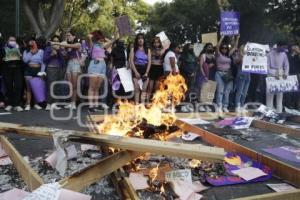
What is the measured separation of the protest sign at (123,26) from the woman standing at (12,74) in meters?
2.76

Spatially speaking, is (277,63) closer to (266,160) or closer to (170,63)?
(170,63)

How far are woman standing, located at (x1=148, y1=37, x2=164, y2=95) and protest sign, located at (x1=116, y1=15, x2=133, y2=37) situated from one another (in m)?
0.77

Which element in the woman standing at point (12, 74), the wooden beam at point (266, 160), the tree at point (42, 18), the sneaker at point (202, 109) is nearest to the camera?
the wooden beam at point (266, 160)

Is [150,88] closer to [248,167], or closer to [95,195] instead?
[248,167]

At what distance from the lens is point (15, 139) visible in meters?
7.93

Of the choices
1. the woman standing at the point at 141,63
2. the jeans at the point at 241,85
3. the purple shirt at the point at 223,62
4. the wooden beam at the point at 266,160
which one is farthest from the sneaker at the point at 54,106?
the jeans at the point at 241,85

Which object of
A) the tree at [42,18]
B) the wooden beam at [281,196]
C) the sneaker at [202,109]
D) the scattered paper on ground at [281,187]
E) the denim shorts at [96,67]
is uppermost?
the tree at [42,18]

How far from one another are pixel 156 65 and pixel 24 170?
6626 millimetres

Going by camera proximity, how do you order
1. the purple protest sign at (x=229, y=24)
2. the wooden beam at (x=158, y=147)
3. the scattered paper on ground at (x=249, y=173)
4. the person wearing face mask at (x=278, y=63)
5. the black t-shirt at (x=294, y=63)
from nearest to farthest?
the wooden beam at (x=158, y=147) → the scattered paper on ground at (x=249, y=173) → the person wearing face mask at (x=278, y=63) → the purple protest sign at (x=229, y=24) → the black t-shirt at (x=294, y=63)

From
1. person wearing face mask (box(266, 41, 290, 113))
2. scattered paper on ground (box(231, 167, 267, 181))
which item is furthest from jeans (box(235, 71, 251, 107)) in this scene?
scattered paper on ground (box(231, 167, 267, 181))

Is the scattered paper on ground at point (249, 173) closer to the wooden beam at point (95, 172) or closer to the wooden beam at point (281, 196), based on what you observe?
the wooden beam at point (281, 196)

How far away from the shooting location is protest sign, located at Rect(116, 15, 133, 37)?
11578mm

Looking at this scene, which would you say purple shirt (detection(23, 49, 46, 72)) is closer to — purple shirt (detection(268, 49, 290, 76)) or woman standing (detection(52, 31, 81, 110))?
woman standing (detection(52, 31, 81, 110))

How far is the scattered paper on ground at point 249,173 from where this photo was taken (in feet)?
19.6
